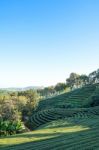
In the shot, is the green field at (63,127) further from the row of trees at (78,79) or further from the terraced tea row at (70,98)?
the row of trees at (78,79)

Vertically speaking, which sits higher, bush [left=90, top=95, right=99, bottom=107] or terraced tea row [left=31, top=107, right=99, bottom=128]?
bush [left=90, top=95, right=99, bottom=107]

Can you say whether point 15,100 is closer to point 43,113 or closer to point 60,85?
point 43,113

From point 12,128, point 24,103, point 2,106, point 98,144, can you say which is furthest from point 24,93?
point 98,144

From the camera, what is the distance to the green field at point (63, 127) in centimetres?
2184

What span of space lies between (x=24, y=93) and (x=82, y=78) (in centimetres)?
7540

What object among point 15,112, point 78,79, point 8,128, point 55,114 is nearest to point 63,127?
point 8,128

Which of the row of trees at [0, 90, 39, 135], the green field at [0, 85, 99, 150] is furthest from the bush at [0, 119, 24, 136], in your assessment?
the green field at [0, 85, 99, 150]

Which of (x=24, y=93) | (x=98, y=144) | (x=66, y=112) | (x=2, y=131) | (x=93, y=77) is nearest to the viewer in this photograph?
(x=98, y=144)

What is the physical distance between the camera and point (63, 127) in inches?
1543

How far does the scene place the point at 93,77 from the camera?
167500 mm

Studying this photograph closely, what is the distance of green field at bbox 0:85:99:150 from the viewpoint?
21844mm

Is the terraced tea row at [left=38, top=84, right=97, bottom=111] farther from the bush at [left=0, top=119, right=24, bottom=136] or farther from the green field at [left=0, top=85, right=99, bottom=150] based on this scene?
the bush at [left=0, top=119, right=24, bottom=136]

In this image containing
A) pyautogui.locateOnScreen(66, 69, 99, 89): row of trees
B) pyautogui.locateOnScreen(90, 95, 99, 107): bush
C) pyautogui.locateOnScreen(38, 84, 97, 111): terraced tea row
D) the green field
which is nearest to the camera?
the green field

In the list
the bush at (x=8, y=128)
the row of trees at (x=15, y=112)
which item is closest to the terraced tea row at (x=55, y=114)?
the row of trees at (x=15, y=112)
